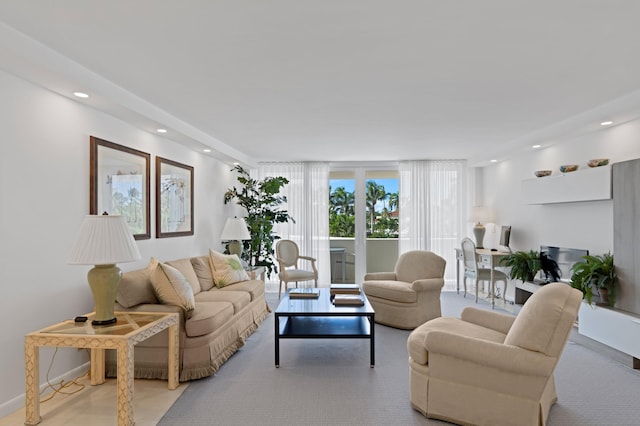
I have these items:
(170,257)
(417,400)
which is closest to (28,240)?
(170,257)

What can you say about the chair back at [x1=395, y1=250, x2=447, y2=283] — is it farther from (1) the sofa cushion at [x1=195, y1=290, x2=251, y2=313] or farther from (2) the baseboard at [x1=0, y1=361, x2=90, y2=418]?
(2) the baseboard at [x1=0, y1=361, x2=90, y2=418]

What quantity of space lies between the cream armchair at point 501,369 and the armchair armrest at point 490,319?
52 cm

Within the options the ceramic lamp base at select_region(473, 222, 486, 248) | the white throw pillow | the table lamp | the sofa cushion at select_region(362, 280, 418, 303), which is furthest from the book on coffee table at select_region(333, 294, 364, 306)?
the ceramic lamp base at select_region(473, 222, 486, 248)

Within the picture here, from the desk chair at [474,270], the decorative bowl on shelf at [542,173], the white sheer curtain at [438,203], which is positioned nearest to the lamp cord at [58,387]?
the desk chair at [474,270]

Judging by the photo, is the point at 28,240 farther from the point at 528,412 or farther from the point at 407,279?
the point at 407,279

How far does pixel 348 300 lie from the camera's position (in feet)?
13.4

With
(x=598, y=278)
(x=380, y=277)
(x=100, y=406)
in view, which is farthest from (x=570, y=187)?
(x=100, y=406)

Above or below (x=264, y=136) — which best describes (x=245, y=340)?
below

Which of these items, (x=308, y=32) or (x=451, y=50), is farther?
(x=451, y=50)

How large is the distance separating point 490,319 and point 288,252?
13.9ft

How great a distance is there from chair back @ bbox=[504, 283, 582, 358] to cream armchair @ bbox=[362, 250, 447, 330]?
7.47ft

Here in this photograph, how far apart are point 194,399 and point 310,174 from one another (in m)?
5.15

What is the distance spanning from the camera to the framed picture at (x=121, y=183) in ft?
11.4

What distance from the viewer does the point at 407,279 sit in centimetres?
536
